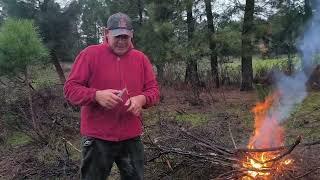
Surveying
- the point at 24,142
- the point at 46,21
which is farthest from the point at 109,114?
the point at 46,21

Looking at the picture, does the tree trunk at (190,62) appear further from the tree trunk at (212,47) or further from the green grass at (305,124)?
the green grass at (305,124)

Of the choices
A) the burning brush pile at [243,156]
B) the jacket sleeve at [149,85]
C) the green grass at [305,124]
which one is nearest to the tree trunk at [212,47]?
the green grass at [305,124]

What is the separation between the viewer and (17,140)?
9289mm

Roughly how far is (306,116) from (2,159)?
613 cm

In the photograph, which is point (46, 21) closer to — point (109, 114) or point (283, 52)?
point (283, 52)

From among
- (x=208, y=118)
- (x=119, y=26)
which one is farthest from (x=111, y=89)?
(x=208, y=118)

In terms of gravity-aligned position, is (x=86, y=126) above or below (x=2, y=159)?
above

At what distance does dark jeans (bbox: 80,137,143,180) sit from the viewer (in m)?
3.75

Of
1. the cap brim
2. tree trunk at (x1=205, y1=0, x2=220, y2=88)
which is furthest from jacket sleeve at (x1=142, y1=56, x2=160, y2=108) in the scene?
tree trunk at (x1=205, y1=0, x2=220, y2=88)

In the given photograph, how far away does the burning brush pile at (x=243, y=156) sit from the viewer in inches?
182

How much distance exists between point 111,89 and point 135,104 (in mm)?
236

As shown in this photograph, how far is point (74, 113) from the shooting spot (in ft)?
34.2

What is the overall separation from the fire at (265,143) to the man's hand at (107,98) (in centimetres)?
185

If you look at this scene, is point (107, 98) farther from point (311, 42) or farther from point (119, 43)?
point (311, 42)
